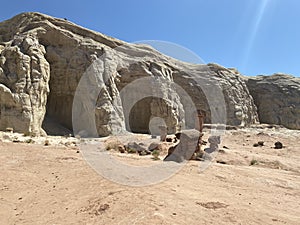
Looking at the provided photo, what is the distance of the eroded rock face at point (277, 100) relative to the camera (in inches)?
1543

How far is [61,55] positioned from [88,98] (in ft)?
14.6

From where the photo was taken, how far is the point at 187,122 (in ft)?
90.6

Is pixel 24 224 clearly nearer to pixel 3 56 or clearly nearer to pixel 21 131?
pixel 21 131

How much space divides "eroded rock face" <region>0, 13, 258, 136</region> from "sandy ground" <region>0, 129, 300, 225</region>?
1009 centimetres

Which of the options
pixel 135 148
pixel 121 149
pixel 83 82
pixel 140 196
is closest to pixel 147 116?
pixel 83 82

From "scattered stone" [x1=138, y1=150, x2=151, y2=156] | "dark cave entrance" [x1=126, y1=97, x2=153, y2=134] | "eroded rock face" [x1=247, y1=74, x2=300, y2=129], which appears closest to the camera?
"scattered stone" [x1=138, y1=150, x2=151, y2=156]

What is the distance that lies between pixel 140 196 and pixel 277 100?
39.9 metres

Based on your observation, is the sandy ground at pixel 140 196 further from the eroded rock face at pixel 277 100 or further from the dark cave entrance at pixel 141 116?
the eroded rock face at pixel 277 100

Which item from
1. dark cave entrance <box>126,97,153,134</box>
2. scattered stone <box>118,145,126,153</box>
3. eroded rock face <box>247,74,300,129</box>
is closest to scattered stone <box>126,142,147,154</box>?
scattered stone <box>118,145,126,153</box>

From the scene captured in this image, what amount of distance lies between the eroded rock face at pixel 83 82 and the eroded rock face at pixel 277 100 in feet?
45.9

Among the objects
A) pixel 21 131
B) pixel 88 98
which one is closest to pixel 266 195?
pixel 21 131

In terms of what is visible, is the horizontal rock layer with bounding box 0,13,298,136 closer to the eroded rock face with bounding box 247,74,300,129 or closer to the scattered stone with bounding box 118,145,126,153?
the scattered stone with bounding box 118,145,126,153

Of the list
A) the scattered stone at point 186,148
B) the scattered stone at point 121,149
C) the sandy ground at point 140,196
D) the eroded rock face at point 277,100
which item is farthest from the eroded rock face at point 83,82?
the eroded rock face at point 277,100

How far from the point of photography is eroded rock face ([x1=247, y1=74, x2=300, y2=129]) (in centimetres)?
3919
